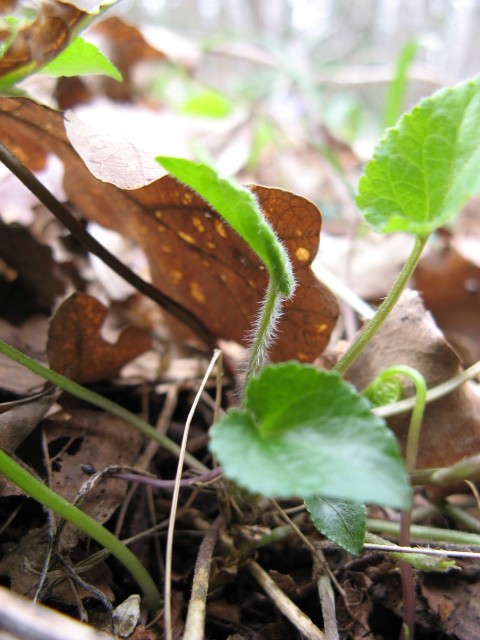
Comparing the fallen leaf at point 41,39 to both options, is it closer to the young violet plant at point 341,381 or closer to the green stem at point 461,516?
the young violet plant at point 341,381

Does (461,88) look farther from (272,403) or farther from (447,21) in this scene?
(447,21)

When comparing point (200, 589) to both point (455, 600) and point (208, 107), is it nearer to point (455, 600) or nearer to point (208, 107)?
point (455, 600)

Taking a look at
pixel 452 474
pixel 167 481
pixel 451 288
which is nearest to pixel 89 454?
pixel 167 481

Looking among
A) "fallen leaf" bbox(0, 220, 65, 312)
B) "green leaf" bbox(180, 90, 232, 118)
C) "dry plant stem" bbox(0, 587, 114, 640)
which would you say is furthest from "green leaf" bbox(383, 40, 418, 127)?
"dry plant stem" bbox(0, 587, 114, 640)

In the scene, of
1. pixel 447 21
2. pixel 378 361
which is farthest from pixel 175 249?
pixel 447 21

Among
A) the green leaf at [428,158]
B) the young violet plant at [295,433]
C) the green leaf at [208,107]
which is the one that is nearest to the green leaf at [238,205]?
the young violet plant at [295,433]

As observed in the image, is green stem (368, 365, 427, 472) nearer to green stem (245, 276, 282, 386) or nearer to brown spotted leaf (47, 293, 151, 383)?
green stem (245, 276, 282, 386)
